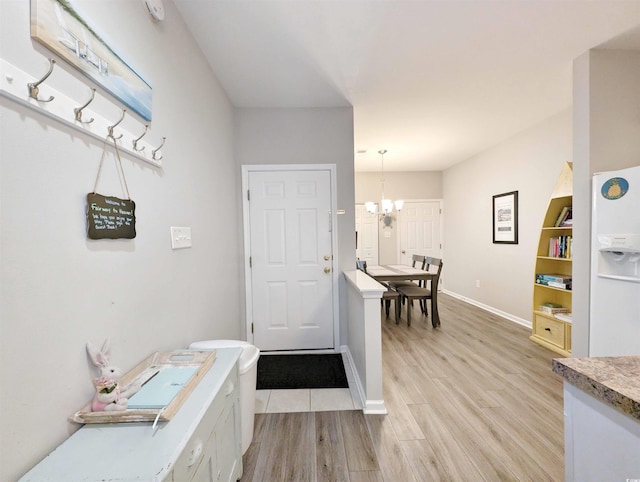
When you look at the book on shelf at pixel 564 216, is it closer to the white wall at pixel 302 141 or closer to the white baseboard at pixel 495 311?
the white baseboard at pixel 495 311

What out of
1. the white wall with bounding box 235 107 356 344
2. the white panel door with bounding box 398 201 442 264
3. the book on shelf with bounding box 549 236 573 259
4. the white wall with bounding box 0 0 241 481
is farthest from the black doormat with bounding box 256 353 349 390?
the white panel door with bounding box 398 201 442 264

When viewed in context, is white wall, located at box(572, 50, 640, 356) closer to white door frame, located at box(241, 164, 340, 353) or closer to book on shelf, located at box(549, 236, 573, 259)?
book on shelf, located at box(549, 236, 573, 259)

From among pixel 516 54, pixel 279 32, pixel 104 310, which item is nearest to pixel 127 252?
pixel 104 310

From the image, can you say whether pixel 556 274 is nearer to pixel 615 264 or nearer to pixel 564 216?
pixel 564 216

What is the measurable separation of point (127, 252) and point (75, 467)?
68 centimetres

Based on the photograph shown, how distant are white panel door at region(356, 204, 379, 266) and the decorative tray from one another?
186 inches

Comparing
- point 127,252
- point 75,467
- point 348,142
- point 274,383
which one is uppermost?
point 348,142

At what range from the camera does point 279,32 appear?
173 centimetres

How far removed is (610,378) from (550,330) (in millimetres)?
2920

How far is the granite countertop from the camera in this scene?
0.56 m

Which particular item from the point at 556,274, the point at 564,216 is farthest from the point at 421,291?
the point at 564,216

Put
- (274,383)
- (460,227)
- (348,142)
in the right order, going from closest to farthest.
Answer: (274,383), (348,142), (460,227)

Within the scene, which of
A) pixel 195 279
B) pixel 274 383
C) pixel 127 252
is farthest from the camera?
pixel 274 383

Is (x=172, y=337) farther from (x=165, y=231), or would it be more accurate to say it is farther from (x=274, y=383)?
(x=274, y=383)
